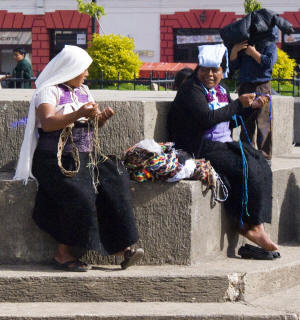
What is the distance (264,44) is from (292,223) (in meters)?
1.42

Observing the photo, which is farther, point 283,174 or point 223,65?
point 283,174

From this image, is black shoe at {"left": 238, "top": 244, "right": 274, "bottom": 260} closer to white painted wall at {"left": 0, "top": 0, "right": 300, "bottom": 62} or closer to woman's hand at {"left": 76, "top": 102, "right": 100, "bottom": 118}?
woman's hand at {"left": 76, "top": 102, "right": 100, "bottom": 118}

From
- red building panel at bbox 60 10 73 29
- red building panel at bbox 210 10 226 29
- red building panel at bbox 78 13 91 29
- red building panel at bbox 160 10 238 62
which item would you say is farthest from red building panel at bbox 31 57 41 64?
red building panel at bbox 210 10 226 29

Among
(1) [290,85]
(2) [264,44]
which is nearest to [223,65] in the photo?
(2) [264,44]

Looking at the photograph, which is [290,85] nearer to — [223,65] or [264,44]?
[264,44]

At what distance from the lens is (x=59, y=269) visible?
5195 millimetres

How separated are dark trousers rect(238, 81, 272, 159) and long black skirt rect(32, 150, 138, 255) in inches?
73.2

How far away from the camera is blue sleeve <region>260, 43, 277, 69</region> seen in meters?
6.67

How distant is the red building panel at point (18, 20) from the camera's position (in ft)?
93.7

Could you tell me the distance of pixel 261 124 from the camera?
672cm

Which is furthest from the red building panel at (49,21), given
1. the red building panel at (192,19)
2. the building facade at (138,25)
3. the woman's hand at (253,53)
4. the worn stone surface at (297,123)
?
the woman's hand at (253,53)

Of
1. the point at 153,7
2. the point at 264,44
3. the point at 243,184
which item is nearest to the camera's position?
the point at 243,184

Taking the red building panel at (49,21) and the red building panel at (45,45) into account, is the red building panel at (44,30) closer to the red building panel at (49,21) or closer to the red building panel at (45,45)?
the red building panel at (49,21)

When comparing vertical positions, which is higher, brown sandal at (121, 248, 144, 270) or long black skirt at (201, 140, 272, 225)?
long black skirt at (201, 140, 272, 225)
